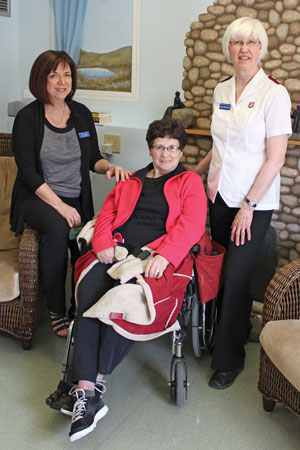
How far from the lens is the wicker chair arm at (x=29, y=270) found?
7.04 ft

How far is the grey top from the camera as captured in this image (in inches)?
89.9

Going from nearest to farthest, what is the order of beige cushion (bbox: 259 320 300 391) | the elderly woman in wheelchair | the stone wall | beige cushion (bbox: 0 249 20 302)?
beige cushion (bbox: 259 320 300 391) < the elderly woman in wheelchair < beige cushion (bbox: 0 249 20 302) < the stone wall

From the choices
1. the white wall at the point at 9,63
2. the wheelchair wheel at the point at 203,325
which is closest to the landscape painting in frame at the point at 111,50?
the white wall at the point at 9,63

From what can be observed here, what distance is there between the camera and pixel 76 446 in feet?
5.57

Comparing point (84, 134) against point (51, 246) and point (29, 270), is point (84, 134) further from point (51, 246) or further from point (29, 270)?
point (29, 270)

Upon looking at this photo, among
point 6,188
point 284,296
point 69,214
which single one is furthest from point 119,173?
point 284,296

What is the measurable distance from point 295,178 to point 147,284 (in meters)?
1.29

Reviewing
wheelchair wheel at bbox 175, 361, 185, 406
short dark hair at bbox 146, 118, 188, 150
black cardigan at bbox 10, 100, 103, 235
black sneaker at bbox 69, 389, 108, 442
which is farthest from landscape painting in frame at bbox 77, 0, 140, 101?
black sneaker at bbox 69, 389, 108, 442

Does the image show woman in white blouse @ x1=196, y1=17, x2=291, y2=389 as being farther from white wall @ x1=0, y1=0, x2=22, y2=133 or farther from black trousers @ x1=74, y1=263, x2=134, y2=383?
white wall @ x1=0, y1=0, x2=22, y2=133

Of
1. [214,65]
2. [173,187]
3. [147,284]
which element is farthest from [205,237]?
[214,65]

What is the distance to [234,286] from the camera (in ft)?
6.46

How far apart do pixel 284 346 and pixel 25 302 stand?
1.26m

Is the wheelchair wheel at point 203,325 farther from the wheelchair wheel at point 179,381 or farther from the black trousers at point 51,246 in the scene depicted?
the black trousers at point 51,246

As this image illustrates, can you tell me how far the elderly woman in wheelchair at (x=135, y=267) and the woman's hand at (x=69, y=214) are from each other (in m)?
0.20
